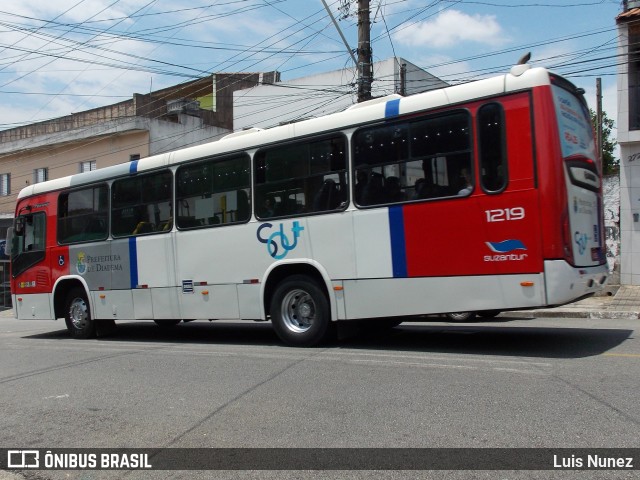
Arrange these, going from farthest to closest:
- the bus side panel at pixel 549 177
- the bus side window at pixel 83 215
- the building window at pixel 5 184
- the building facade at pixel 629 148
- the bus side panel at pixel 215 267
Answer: the building window at pixel 5 184 → the building facade at pixel 629 148 → the bus side window at pixel 83 215 → the bus side panel at pixel 215 267 → the bus side panel at pixel 549 177

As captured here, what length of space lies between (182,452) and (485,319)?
29.6 ft

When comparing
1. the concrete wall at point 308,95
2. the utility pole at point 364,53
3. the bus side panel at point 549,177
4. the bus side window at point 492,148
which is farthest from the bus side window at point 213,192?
the concrete wall at point 308,95

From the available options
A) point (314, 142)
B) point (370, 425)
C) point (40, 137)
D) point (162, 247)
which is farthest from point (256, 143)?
point (40, 137)

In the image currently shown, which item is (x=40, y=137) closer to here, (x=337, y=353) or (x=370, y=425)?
(x=337, y=353)

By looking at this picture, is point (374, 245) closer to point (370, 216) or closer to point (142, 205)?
point (370, 216)

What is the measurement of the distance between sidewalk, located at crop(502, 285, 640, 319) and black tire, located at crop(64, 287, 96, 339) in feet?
28.2

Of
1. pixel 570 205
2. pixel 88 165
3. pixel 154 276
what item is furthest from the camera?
pixel 88 165

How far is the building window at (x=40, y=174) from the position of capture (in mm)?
30938

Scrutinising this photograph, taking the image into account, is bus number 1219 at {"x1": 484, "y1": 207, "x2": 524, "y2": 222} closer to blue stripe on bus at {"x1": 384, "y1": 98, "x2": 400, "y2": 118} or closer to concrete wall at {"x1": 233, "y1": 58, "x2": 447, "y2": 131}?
blue stripe on bus at {"x1": 384, "y1": 98, "x2": 400, "y2": 118}

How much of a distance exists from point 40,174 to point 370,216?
27785mm

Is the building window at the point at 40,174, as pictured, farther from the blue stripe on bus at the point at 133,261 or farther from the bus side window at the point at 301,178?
the bus side window at the point at 301,178

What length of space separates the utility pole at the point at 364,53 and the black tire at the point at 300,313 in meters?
7.69

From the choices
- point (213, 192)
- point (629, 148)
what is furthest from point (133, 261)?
point (629, 148)

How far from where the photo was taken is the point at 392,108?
7863 millimetres
